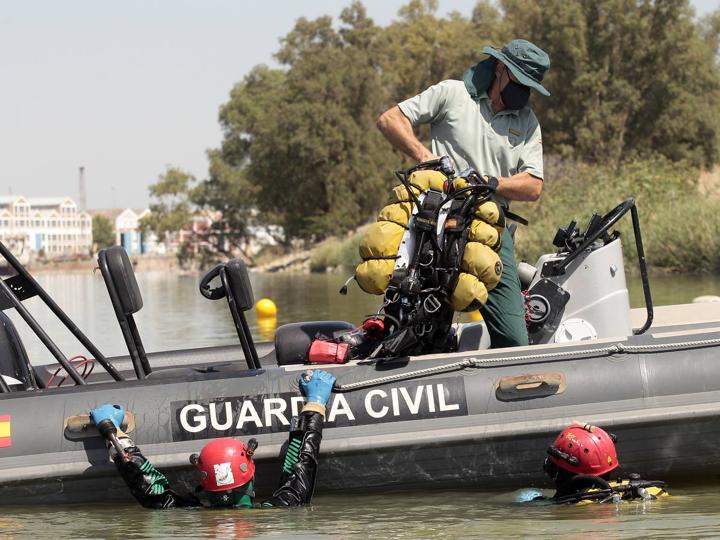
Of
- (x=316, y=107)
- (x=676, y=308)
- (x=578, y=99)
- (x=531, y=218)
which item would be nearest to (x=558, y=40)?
(x=578, y=99)

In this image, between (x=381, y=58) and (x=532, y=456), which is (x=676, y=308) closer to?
(x=532, y=456)

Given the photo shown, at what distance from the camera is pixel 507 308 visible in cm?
601

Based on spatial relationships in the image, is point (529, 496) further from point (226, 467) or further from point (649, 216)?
point (649, 216)

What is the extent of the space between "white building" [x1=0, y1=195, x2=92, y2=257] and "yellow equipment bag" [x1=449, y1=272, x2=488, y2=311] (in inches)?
5899

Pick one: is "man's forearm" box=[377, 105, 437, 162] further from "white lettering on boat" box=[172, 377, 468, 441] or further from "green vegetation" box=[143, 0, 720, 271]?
"green vegetation" box=[143, 0, 720, 271]

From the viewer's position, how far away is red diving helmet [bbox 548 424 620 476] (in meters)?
5.51

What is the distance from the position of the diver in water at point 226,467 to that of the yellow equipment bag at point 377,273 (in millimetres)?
505

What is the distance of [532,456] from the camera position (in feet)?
19.4

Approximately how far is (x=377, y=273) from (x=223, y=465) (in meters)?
1.03

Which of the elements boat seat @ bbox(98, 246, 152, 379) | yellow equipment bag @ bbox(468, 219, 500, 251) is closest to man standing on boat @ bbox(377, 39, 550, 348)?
yellow equipment bag @ bbox(468, 219, 500, 251)

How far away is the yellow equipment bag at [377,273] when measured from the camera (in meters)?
5.70

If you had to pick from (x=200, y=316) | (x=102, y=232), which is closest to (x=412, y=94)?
(x=200, y=316)

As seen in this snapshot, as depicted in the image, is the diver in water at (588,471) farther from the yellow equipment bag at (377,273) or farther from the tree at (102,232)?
the tree at (102,232)

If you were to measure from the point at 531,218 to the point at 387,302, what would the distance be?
21.6 metres
